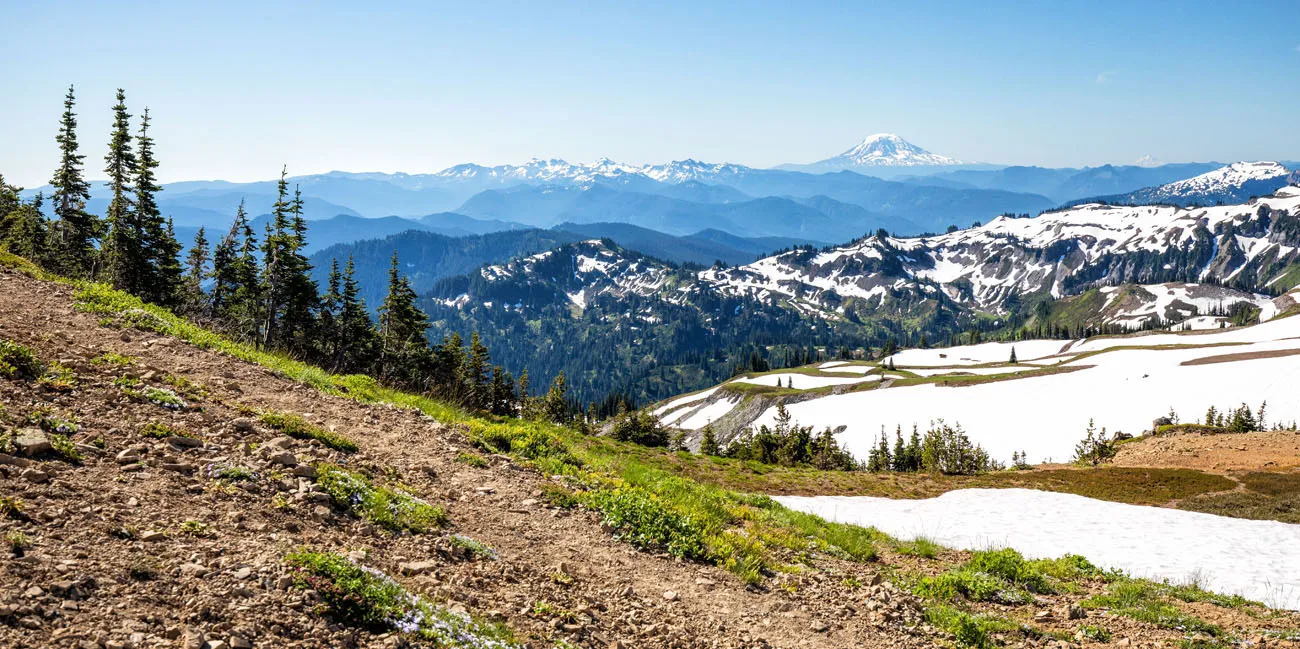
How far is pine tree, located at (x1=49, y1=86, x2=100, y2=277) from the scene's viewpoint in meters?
44.8

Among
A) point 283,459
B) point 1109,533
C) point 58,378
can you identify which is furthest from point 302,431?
point 1109,533

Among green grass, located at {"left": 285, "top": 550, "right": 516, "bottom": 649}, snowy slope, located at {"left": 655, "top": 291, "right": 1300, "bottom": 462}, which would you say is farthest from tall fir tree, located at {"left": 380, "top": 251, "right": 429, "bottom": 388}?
snowy slope, located at {"left": 655, "top": 291, "right": 1300, "bottom": 462}

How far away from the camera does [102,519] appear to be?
251 inches

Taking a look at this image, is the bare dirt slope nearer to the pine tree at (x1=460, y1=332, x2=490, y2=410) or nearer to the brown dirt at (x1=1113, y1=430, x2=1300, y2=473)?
the brown dirt at (x1=1113, y1=430, x2=1300, y2=473)

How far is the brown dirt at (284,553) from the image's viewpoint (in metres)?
5.31

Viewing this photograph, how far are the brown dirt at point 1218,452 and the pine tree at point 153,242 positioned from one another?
238 feet

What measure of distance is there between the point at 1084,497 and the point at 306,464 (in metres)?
33.7


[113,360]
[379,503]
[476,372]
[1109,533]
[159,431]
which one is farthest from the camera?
[476,372]

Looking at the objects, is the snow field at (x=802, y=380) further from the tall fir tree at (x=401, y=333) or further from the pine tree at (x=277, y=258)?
the pine tree at (x=277, y=258)

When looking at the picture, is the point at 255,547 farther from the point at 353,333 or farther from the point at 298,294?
the point at 353,333

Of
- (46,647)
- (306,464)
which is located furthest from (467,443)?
(46,647)

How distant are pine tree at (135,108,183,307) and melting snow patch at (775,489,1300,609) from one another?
52538 millimetres

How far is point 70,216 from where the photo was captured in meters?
48.2

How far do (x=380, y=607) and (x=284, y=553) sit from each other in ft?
4.83
